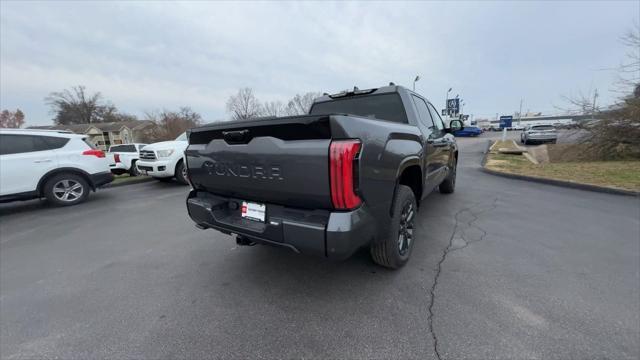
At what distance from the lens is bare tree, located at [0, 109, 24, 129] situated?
5159 centimetres

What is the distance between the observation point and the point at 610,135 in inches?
370

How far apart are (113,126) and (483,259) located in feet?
217

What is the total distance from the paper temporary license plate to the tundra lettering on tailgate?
26cm

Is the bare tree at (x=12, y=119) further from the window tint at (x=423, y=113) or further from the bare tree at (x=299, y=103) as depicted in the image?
the window tint at (x=423, y=113)

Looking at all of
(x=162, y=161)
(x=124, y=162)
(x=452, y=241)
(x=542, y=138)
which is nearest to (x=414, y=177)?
(x=452, y=241)

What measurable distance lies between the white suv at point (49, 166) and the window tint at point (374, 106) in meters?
5.84

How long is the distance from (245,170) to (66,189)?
6355mm

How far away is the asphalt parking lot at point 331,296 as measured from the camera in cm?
188

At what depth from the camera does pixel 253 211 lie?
231cm

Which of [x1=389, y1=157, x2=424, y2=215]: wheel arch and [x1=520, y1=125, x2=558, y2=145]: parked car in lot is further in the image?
[x1=520, y1=125, x2=558, y2=145]: parked car in lot

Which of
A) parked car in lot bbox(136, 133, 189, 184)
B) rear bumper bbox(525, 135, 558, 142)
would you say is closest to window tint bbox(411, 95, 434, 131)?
parked car in lot bbox(136, 133, 189, 184)

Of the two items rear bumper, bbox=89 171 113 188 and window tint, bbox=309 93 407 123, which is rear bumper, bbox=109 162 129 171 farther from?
window tint, bbox=309 93 407 123

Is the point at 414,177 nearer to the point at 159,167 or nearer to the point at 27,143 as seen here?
the point at 159,167

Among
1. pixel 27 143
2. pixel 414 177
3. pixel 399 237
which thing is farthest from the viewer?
pixel 27 143
